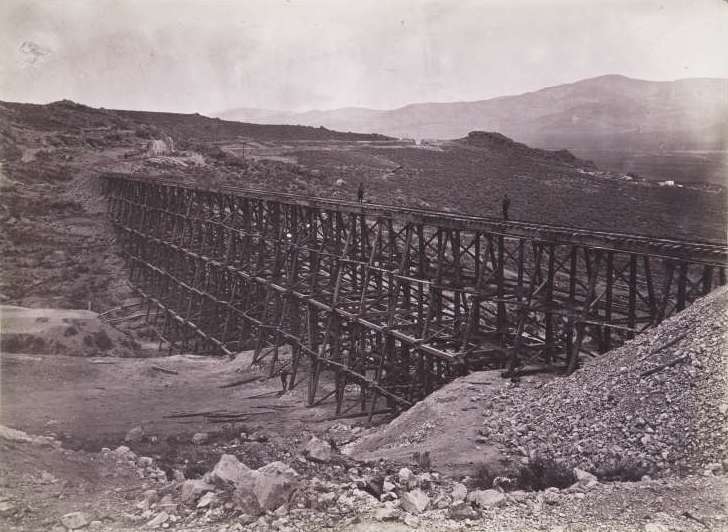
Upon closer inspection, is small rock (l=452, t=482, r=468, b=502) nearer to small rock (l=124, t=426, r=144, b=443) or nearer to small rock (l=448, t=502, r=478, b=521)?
small rock (l=448, t=502, r=478, b=521)

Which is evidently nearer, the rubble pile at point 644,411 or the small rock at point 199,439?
the rubble pile at point 644,411

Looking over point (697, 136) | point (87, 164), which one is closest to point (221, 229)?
point (87, 164)

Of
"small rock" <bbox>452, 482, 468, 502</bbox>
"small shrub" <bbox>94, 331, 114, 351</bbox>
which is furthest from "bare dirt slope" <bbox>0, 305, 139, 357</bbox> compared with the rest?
"small rock" <bbox>452, 482, 468, 502</bbox>

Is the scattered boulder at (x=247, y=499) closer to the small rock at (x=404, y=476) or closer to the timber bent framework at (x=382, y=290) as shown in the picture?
the small rock at (x=404, y=476)

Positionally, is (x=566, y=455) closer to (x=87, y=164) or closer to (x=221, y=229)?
(x=221, y=229)

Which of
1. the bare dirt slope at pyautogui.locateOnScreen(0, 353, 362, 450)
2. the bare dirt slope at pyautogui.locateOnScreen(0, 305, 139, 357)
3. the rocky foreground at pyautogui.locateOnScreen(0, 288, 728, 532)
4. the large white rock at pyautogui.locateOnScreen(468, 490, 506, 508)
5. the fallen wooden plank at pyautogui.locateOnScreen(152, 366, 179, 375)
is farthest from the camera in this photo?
the bare dirt slope at pyautogui.locateOnScreen(0, 305, 139, 357)

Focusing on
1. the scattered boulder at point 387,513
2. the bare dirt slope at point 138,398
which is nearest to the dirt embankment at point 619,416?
the scattered boulder at point 387,513

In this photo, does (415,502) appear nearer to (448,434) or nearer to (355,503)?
(355,503)
